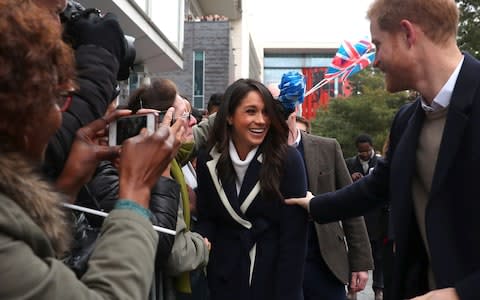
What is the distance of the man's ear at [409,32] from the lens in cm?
231

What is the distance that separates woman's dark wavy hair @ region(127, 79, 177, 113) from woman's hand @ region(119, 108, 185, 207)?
143 cm

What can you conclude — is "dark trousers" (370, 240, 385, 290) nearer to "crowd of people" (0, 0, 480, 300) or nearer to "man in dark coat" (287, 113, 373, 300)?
"man in dark coat" (287, 113, 373, 300)

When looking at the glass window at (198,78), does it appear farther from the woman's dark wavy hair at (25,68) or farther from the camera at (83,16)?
the woman's dark wavy hair at (25,68)

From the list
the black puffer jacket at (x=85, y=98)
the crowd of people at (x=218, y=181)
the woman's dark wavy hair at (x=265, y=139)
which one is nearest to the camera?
the crowd of people at (x=218, y=181)

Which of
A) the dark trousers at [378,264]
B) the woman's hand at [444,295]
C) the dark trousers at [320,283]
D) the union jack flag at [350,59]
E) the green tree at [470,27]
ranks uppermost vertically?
the green tree at [470,27]

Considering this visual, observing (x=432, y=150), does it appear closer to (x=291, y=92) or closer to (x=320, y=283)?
(x=291, y=92)

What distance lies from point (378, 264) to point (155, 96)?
5675 mm

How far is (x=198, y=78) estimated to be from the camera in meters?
25.9

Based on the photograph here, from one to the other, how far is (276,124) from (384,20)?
1.21 m

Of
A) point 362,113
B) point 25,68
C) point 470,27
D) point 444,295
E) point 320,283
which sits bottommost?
point 362,113

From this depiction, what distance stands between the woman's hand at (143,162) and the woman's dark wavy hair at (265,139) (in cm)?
156

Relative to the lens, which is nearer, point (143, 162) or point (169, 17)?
point (143, 162)

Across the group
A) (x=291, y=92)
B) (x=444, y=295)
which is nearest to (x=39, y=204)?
(x=444, y=295)

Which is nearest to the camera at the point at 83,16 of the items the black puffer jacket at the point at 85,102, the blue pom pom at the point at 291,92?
the black puffer jacket at the point at 85,102
